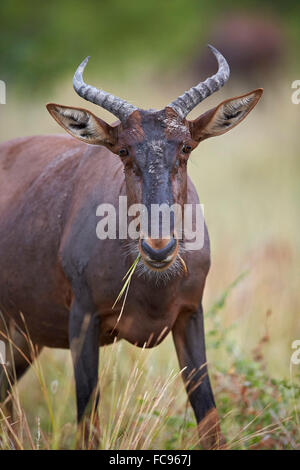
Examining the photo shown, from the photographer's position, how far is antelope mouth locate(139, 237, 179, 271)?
4496 mm

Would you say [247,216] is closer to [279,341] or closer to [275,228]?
[275,228]

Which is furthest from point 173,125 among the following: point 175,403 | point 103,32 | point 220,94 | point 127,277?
point 103,32

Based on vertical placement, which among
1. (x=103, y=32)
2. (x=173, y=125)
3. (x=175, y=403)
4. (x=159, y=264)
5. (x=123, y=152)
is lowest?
(x=175, y=403)

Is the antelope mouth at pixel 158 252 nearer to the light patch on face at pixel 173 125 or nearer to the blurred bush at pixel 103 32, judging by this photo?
the light patch on face at pixel 173 125

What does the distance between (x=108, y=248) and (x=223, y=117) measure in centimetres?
109

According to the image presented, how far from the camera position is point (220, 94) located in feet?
53.3

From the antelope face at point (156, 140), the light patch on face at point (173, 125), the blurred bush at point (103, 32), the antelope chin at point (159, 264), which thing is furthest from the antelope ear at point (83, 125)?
the blurred bush at point (103, 32)

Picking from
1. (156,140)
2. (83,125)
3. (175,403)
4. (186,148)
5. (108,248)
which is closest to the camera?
(156,140)

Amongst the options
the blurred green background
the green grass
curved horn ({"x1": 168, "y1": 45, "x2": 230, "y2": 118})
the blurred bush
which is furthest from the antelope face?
the blurred bush

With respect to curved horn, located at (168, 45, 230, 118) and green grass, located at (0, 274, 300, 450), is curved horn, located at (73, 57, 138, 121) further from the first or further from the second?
green grass, located at (0, 274, 300, 450)

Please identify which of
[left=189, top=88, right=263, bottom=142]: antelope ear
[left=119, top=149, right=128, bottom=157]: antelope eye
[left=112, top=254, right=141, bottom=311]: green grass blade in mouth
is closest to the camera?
[left=112, top=254, right=141, bottom=311]: green grass blade in mouth

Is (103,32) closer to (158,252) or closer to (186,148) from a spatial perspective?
(186,148)

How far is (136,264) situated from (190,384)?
3.02 ft
